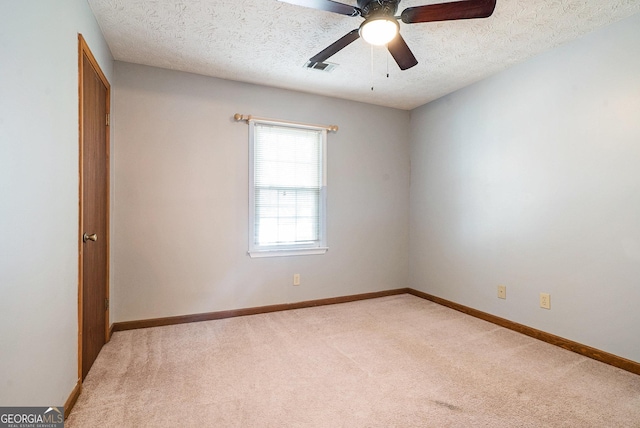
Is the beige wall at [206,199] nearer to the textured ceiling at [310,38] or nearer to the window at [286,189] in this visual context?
the window at [286,189]

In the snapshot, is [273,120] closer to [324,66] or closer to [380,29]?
[324,66]

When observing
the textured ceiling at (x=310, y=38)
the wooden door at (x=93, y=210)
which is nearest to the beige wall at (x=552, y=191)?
the textured ceiling at (x=310, y=38)

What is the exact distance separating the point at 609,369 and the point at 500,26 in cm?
265

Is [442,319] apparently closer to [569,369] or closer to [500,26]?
[569,369]

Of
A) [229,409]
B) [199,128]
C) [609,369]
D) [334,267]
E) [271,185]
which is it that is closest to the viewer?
[229,409]

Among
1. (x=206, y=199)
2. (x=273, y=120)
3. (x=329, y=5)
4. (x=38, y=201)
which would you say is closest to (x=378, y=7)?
(x=329, y=5)

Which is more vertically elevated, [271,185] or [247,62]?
[247,62]

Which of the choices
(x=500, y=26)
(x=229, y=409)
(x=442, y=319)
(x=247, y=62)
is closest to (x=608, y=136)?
(x=500, y=26)

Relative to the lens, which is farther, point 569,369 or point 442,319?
point 442,319

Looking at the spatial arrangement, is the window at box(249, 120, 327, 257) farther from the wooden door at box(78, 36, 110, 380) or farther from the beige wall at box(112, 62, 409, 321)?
the wooden door at box(78, 36, 110, 380)

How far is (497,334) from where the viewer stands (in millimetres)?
2891

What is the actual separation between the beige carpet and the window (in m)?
0.99

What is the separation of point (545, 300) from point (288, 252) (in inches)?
101

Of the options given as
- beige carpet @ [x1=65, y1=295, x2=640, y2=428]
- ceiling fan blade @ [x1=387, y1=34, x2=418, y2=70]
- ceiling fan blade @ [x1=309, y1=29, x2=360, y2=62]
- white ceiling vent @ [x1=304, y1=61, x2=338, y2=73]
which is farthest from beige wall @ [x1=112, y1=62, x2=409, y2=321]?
ceiling fan blade @ [x1=387, y1=34, x2=418, y2=70]
